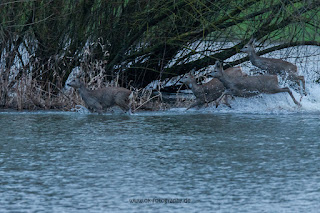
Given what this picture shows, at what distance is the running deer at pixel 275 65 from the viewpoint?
14.4m

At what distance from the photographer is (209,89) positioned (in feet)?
46.8

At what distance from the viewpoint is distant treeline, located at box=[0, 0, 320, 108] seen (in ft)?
45.6

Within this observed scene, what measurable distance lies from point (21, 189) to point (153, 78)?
1055cm

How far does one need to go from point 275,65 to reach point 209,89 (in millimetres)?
1487

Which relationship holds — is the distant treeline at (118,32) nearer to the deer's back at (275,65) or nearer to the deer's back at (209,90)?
the deer's back at (275,65)

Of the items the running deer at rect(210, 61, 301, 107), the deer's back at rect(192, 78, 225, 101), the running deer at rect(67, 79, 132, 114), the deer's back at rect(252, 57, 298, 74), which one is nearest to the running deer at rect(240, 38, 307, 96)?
the deer's back at rect(252, 57, 298, 74)

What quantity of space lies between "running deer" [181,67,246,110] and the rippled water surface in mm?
3010

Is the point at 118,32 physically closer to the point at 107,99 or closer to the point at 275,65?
the point at 107,99

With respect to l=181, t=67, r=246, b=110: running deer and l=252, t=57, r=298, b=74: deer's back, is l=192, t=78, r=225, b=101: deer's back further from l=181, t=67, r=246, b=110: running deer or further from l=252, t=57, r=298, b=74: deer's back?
l=252, t=57, r=298, b=74: deer's back

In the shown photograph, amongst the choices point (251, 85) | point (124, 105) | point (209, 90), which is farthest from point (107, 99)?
point (251, 85)

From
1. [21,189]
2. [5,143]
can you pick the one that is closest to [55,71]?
[5,143]

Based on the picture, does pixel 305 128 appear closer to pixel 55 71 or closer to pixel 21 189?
pixel 21 189

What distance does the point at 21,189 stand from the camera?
577 cm

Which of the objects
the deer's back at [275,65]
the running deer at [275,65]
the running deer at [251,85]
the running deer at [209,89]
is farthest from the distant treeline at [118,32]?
the running deer at [251,85]
